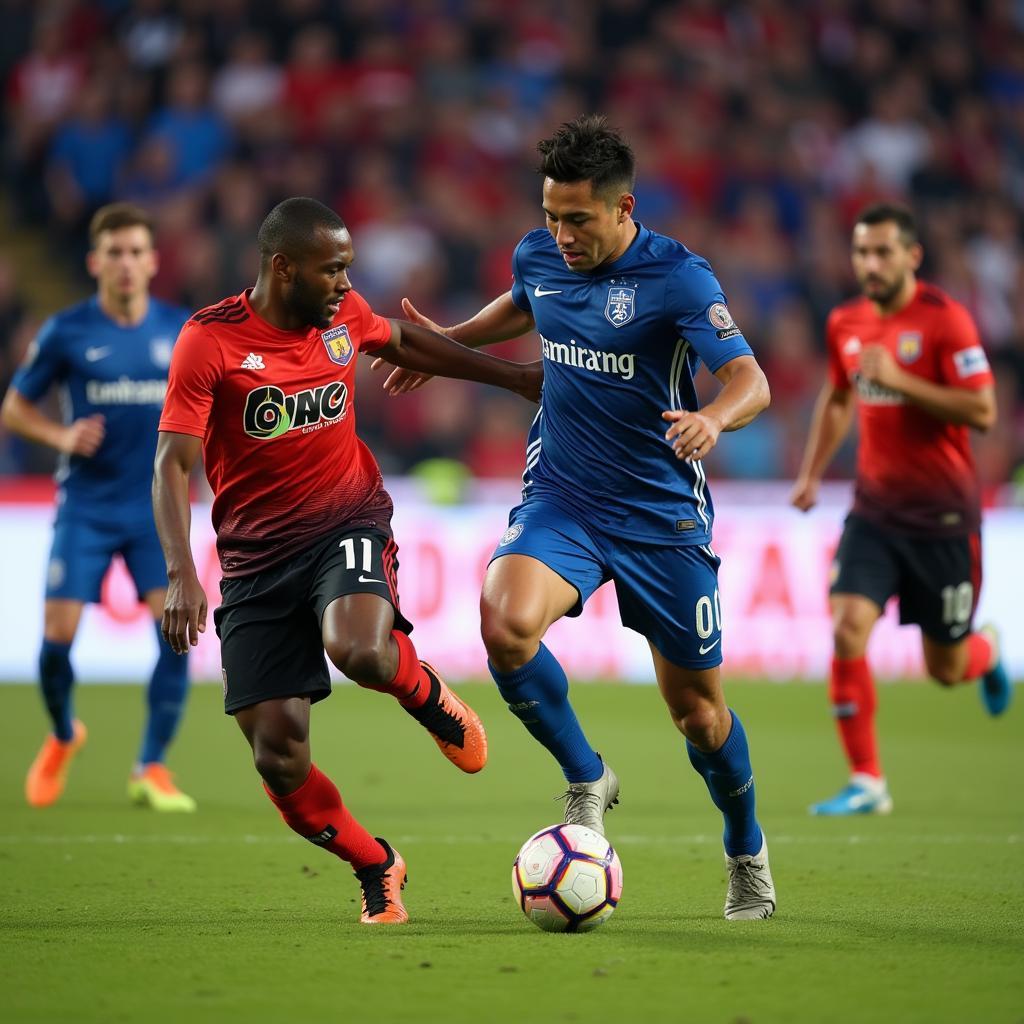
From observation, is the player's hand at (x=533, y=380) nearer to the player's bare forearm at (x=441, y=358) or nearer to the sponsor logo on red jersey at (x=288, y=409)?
the player's bare forearm at (x=441, y=358)

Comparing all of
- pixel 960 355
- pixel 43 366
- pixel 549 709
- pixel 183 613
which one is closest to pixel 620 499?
pixel 549 709

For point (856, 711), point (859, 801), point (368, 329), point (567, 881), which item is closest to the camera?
point (567, 881)

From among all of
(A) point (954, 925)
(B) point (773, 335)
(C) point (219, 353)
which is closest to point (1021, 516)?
(B) point (773, 335)

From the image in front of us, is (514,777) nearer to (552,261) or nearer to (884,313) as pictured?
(884,313)

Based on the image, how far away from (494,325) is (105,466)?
2.88 m

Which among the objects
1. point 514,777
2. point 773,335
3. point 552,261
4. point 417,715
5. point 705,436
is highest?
point 773,335

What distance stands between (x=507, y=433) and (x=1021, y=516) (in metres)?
4.27

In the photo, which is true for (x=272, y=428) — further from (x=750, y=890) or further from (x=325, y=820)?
(x=750, y=890)

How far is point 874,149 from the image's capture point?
60.4 feet

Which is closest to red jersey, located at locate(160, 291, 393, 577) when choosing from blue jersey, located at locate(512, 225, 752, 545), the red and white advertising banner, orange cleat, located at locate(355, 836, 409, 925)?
blue jersey, located at locate(512, 225, 752, 545)

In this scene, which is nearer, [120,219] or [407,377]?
[407,377]

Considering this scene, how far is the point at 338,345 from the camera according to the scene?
18.0 feet

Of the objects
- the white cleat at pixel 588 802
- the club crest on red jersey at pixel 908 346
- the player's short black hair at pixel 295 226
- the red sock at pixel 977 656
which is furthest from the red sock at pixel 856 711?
the player's short black hair at pixel 295 226

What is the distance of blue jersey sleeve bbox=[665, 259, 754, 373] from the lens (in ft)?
17.0
